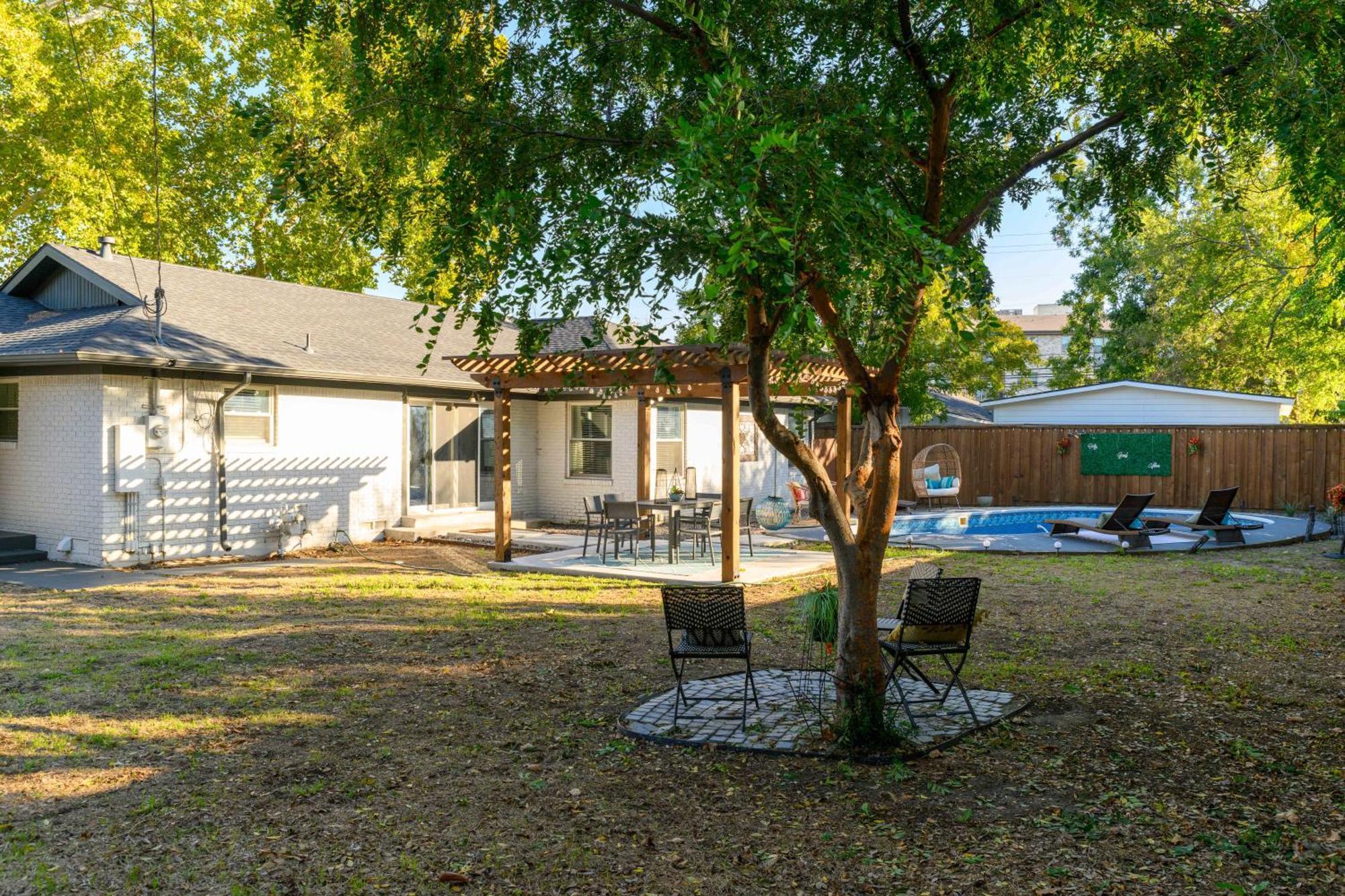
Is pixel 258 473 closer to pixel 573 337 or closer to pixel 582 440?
pixel 582 440

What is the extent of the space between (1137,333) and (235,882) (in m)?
33.8

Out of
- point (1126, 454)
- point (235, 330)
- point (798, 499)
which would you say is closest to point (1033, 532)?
point (798, 499)

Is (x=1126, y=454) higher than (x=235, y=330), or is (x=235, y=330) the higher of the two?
(x=235, y=330)

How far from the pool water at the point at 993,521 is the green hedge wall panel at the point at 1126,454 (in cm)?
140

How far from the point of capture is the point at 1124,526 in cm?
1655

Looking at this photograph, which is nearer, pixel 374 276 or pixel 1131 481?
pixel 1131 481

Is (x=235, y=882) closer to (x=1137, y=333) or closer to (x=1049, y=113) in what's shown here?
(x=1049, y=113)

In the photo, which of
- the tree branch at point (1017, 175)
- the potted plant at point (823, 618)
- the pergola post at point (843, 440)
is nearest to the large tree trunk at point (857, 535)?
the potted plant at point (823, 618)

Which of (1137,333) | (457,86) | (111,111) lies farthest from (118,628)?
(1137,333)

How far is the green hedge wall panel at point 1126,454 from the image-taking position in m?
23.0

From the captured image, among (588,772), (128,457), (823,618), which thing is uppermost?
(128,457)

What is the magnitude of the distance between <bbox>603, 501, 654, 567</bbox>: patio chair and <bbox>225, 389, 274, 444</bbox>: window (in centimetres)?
538

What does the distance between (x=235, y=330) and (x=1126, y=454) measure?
63.2 ft

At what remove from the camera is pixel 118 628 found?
31.2 feet
